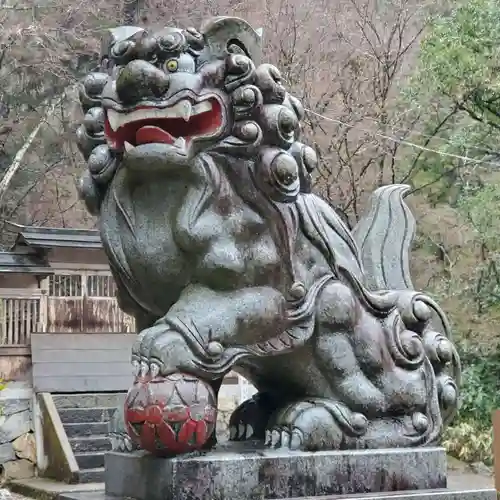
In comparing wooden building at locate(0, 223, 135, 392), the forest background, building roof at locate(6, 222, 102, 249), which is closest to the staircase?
wooden building at locate(0, 223, 135, 392)

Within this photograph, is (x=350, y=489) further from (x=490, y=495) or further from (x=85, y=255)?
(x=85, y=255)

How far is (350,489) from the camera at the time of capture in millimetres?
2553

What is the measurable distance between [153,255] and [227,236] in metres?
0.25

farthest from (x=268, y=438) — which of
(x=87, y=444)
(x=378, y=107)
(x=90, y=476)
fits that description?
(x=378, y=107)

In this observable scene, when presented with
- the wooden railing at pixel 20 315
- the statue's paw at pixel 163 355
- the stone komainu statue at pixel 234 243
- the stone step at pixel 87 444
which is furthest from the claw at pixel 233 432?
the wooden railing at pixel 20 315

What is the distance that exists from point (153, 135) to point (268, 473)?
3.64 ft

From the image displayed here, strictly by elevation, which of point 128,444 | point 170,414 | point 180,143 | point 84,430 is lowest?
point 84,430

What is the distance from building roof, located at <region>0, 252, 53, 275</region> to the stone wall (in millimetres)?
1788

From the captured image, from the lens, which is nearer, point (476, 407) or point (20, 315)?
point (476, 407)

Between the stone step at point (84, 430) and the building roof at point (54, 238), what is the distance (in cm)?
284

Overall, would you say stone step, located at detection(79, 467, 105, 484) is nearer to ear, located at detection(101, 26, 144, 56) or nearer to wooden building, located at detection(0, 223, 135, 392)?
wooden building, located at detection(0, 223, 135, 392)

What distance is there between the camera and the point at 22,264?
36.0 feet

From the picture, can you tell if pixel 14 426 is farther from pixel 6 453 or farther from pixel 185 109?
pixel 185 109

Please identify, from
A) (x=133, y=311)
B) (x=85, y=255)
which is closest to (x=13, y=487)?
(x=85, y=255)
